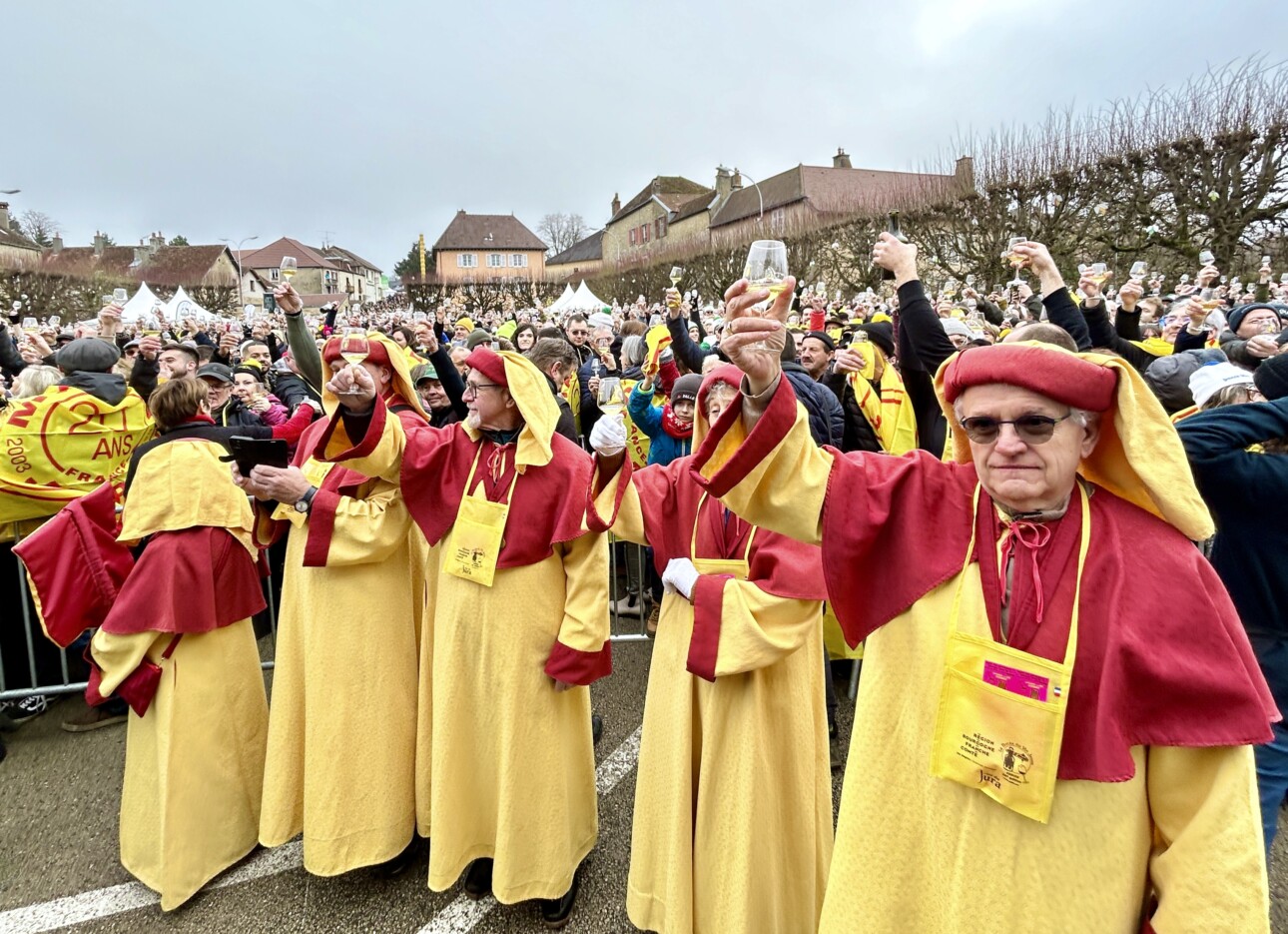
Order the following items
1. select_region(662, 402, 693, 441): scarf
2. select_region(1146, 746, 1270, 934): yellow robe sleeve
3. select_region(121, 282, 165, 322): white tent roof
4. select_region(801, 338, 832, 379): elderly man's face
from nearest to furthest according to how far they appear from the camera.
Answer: select_region(1146, 746, 1270, 934): yellow robe sleeve → select_region(662, 402, 693, 441): scarf → select_region(801, 338, 832, 379): elderly man's face → select_region(121, 282, 165, 322): white tent roof

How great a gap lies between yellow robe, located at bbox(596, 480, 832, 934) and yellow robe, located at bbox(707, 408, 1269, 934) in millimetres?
625

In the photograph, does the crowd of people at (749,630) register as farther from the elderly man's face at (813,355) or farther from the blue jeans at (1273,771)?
the elderly man's face at (813,355)

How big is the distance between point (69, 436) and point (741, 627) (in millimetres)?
4555

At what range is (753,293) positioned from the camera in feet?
5.37

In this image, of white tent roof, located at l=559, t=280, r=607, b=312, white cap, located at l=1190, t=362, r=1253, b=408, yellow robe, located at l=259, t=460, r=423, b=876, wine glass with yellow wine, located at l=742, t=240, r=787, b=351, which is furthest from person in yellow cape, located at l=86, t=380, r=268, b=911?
white tent roof, located at l=559, t=280, r=607, b=312

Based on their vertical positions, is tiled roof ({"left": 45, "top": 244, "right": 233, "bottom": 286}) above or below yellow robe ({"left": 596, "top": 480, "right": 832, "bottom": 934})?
above

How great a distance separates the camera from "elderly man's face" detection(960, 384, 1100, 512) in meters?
Answer: 1.48

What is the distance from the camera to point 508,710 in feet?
9.32

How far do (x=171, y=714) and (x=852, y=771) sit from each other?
2917 mm

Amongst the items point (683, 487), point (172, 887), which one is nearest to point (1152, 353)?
point (683, 487)

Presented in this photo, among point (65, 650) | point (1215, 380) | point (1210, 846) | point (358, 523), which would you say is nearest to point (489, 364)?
point (358, 523)

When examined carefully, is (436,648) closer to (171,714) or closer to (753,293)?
(171,714)

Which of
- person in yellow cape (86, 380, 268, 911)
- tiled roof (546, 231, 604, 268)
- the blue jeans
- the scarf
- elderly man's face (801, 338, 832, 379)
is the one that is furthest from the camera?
tiled roof (546, 231, 604, 268)

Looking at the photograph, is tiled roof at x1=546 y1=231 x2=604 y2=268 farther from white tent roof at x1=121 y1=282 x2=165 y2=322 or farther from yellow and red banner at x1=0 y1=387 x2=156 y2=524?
yellow and red banner at x1=0 y1=387 x2=156 y2=524
